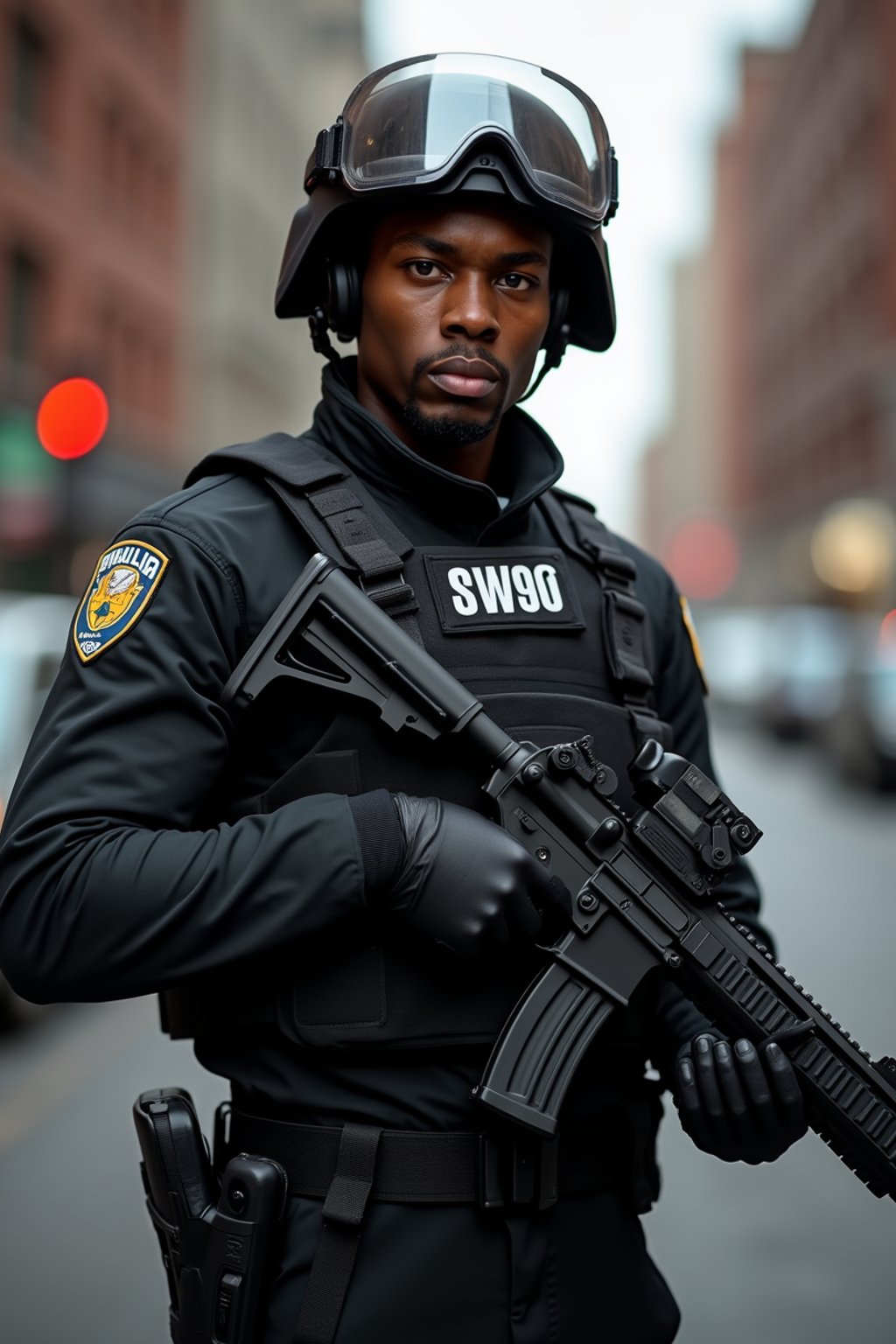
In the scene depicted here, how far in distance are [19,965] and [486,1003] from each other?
0.58m

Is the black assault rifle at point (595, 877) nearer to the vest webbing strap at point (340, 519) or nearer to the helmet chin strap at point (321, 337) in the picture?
→ the vest webbing strap at point (340, 519)

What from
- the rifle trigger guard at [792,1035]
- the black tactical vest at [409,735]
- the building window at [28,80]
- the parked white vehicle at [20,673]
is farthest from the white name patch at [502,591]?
the building window at [28,80]

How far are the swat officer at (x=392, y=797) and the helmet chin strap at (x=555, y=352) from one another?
0.23m

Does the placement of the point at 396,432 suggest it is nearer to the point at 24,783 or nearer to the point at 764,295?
the point at 24,783

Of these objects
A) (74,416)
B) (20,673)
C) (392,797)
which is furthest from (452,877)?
(74,416)

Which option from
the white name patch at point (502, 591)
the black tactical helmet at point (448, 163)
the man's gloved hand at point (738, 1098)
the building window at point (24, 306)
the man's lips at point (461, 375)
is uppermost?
the building window at point (24, 306)

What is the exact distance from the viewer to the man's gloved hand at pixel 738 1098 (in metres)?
1.90

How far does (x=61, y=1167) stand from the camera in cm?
500

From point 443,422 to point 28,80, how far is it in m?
23.7

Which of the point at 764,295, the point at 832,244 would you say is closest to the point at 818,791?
the point at 832,244

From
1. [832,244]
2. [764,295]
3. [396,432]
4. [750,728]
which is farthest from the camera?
[764,295]

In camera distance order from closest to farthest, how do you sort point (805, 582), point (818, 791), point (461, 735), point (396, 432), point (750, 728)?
point (461, 735) → point (396, 432) → point (818, 791) → point (750, 728) → point (805, 582)

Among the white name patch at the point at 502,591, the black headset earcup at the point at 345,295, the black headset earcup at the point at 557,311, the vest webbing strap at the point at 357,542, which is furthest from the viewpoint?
the black headset earcup at the point at 557,311

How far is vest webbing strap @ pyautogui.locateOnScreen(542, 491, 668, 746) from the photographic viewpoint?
2168 millimetres
